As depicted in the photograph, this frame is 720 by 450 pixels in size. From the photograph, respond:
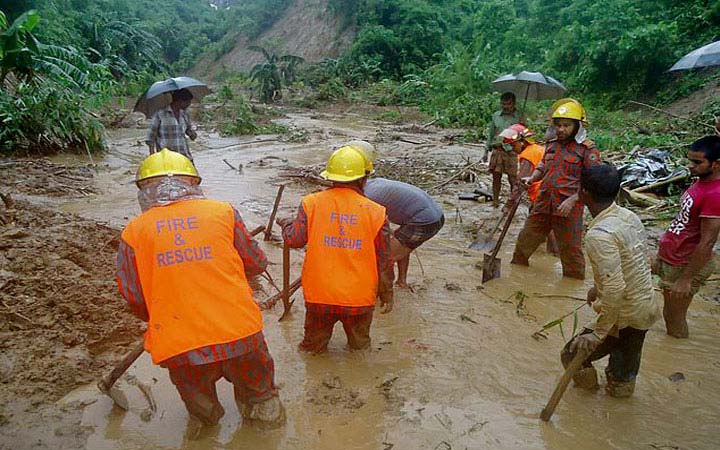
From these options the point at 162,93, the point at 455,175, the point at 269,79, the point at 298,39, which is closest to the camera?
the point at 162,93

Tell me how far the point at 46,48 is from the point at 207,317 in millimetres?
10416

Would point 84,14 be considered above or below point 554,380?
above

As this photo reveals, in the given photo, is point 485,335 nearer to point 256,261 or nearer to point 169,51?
point 256,261

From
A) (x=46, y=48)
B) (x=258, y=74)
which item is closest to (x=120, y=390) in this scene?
(x=46, y=48)

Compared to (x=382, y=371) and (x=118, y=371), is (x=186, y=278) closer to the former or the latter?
(x=118, y=371)

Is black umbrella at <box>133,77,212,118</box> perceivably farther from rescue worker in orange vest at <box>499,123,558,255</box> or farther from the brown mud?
rescue worker in orange vest at <box>499,123,558,255</box>

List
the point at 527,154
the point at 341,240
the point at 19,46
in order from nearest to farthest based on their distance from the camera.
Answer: the point at 341,240 → the point at 527,154 → the point at 19,46

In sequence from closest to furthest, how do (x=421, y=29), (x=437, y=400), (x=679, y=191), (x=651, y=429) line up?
(x=651, y=429) → (x=437, y=400) → (x=679, y=191) → (x=421, y=29)

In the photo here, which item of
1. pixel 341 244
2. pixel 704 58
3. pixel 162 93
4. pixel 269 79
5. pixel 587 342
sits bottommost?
pixel 587 342

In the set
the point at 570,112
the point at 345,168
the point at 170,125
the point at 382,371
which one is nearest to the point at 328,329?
the point at 382,371

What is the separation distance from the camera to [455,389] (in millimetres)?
3422

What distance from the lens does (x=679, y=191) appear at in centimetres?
762

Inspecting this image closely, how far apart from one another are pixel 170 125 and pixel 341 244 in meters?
3.72

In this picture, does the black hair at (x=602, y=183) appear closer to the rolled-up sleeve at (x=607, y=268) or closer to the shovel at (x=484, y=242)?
the rolled-up sleeve at (x=607, y=268)
